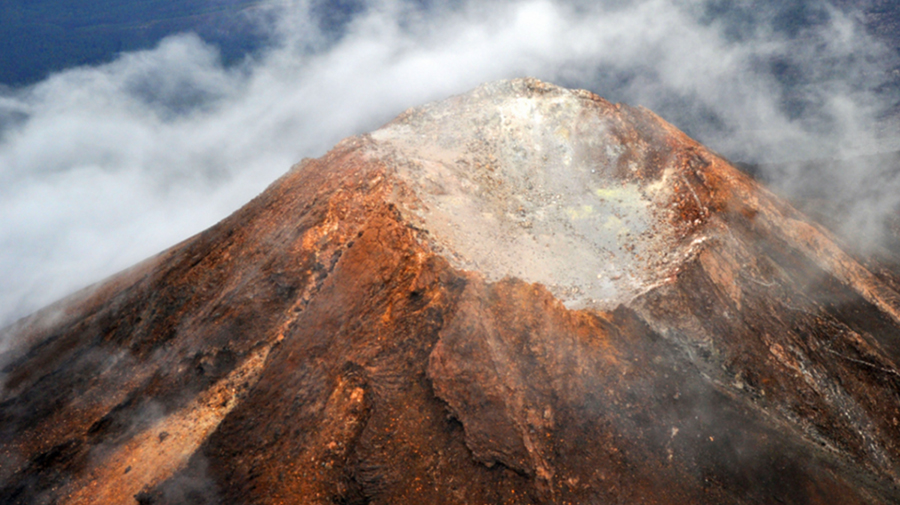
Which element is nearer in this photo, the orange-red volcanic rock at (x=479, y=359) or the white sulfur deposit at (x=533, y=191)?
the orange-red volcanic rock at (x=479, y=359)

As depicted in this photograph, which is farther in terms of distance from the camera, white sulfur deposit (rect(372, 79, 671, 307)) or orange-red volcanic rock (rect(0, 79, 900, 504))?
white sulfur deposit (rect(372, 79, 671, 307))

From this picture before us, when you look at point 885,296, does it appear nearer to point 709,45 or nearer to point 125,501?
point 125,501

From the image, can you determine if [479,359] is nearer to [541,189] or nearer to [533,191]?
[533,191]

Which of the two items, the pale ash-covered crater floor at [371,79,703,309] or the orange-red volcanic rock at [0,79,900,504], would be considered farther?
the pale ash-covered crater floor at [371,79,703,309]

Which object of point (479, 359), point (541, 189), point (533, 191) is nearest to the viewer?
point (479, 359)

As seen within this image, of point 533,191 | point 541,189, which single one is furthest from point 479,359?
point 541,189
